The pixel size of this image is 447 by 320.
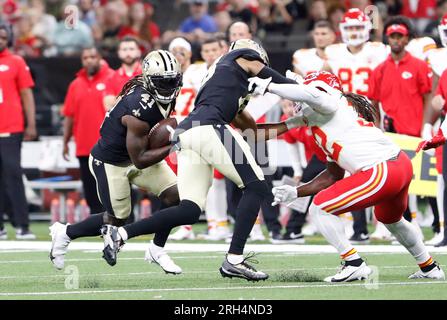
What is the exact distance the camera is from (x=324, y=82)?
807 centimetres

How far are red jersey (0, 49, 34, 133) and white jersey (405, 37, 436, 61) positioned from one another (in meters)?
3.79

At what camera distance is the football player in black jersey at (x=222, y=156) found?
8.02 m

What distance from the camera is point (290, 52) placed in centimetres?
1484

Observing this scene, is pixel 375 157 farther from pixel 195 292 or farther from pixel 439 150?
pixel 439 150

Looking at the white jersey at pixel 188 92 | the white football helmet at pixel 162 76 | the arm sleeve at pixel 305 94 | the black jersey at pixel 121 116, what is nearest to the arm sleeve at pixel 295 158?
the white jersey at pixel 188 92

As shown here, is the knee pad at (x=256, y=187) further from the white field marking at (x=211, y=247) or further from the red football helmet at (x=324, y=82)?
the white field marking at (x=211, y=247)

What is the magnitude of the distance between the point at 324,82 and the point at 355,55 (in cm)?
428

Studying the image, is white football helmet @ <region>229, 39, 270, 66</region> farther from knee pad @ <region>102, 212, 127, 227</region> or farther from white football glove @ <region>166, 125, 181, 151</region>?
knee pad @ <region>102, 212, 127, 227</region>

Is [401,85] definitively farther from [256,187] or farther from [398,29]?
[256,187]

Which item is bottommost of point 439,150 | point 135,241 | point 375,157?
point 135,241

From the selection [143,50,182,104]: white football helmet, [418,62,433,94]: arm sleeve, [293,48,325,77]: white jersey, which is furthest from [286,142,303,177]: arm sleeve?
[143,50,182,104]: white football helmet

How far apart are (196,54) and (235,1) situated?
396 centimetres

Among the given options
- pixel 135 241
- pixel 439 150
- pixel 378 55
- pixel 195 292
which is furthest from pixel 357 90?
pixel 195 292
